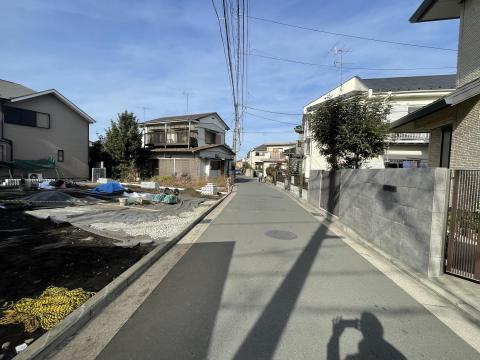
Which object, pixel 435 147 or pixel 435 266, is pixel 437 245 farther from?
pixel 435 147

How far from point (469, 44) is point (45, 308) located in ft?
39.7

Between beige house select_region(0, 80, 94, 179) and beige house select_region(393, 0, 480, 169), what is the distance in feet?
80.6

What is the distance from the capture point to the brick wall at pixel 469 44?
847 centimetres

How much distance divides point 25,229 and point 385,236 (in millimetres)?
8436

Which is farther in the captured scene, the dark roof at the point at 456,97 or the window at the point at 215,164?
the window at the point at 215,164

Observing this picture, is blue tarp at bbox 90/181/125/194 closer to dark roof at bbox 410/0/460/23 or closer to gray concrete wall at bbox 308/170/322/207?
gray concrete wall at bbox 308/170/322/207

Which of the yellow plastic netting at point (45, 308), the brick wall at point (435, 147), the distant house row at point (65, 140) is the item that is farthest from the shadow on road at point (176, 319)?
the distant house row at point (65, 140)

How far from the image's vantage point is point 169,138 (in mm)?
32094

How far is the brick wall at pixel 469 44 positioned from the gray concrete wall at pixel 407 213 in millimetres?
4666

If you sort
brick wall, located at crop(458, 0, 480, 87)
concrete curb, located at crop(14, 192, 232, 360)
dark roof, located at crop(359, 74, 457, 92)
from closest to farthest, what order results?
concrete curb, located at crop(14, 192, 232, 360) < brick wall, located at crop(458, 0, 480, 87) < dark roof, located at crop(359, 74, 457, 92)

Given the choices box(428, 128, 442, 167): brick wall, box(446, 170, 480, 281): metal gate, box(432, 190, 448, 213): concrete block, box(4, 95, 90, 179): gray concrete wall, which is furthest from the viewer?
box(4, 95, 90, 179): gray concrete wall

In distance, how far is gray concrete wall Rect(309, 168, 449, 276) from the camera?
4531mm

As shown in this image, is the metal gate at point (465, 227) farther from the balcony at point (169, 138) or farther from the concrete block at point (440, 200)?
the balcony at point (169, 138)

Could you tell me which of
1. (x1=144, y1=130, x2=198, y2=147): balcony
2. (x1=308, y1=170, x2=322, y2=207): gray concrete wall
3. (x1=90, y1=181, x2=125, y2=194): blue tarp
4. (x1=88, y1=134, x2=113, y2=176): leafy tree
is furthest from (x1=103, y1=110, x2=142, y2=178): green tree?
(x1=308, y1=170, x2=322, y2=207): gray concrete wall
